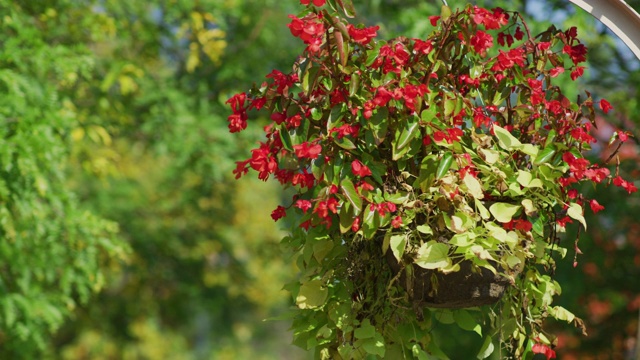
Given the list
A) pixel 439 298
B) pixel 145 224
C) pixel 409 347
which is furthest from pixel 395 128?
pixel 145 224

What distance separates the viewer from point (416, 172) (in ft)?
7.21

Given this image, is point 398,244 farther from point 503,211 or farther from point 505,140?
point 505,140

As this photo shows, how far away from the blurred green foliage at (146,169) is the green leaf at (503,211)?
1.19 metres

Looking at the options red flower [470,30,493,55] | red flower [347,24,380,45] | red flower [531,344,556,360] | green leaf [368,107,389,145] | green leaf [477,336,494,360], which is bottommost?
green leaf [477,336,494,360]

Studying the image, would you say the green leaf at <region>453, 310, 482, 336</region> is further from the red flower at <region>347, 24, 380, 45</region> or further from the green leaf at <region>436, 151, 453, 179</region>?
the red flower at <region>347, 24, 380, 45</region>

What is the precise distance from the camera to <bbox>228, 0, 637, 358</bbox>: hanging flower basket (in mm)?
2035

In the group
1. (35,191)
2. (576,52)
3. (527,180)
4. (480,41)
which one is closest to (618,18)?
(576,52)

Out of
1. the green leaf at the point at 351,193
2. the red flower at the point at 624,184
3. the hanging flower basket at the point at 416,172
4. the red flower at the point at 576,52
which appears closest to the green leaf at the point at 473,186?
the hanging flower basket at the point at 416,172

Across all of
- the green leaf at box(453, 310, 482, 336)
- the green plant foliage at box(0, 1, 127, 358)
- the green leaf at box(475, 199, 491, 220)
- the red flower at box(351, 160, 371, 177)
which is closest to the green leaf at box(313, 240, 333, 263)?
the red flower at box(351, 160, 371, 177)

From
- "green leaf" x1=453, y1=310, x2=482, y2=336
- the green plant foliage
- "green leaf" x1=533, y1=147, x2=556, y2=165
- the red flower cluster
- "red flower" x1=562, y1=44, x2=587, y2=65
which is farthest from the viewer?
the green plant foliage

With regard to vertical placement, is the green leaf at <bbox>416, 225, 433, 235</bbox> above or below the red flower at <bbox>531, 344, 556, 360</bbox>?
below

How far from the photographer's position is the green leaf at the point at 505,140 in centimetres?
213

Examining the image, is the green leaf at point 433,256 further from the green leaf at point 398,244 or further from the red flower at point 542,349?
the red flower at point 542,349

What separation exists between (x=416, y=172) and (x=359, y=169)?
9.0 inches
